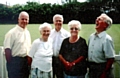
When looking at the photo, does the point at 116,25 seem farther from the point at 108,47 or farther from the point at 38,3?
the point at 38,3

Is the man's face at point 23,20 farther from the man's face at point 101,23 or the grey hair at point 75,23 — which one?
the man's face at point 101,23

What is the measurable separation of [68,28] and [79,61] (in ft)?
1.03

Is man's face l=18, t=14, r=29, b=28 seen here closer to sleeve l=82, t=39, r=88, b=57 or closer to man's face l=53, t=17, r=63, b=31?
man's face l=53, t=17, r=63, b=31

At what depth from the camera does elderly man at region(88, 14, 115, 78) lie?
2084 mm

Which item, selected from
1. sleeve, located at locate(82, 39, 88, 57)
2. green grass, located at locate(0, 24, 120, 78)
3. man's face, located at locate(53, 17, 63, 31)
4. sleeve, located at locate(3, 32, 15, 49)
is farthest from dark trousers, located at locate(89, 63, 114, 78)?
sleeve, located at locate(3, 32, 15, 49)

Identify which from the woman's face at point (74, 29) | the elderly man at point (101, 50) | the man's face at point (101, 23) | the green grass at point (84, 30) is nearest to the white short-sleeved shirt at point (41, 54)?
the green grass at point (84, 30)

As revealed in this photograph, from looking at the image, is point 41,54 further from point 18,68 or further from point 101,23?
point 101,23

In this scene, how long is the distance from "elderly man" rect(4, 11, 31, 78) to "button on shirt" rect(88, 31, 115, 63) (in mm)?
582

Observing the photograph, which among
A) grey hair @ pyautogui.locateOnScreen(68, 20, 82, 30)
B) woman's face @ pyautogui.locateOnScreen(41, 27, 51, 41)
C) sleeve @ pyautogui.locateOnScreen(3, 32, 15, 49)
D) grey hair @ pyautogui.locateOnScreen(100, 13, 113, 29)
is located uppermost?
grey hair @ pyautogui.locateOnScreen(100, 13, 113, 29)

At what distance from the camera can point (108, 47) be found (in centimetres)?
209

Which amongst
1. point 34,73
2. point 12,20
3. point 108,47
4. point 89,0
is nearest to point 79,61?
point 108,47

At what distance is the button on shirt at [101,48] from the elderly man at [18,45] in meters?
0.58

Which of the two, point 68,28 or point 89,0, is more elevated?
point 89,0

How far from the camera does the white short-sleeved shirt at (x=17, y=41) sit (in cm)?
222
